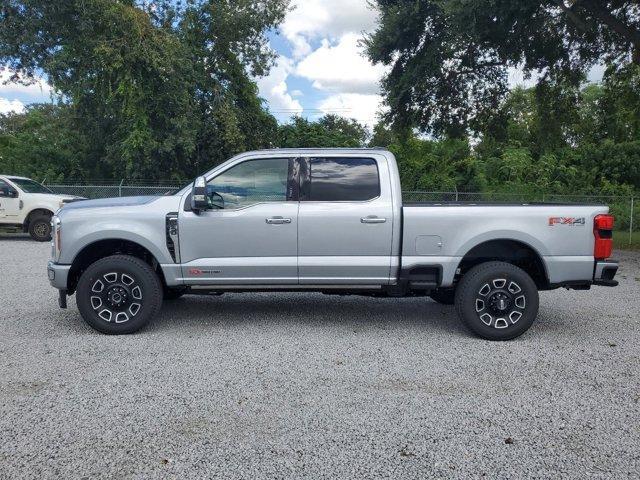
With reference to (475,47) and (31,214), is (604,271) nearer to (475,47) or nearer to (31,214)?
(475,47)

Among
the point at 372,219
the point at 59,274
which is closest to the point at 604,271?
Answer: the point at 372,219

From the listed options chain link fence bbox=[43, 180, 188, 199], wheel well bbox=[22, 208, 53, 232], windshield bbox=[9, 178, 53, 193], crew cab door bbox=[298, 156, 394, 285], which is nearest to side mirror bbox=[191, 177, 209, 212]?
crew cab door bbox=[298, 156, 394, 285]

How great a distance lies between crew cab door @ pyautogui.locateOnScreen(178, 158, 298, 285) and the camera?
18.4 feet

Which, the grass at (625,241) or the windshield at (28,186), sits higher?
the windshield at (28,186)

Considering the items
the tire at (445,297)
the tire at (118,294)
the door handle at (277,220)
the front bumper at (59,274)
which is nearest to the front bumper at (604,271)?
the tire at (445,297)

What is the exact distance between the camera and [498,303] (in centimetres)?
549

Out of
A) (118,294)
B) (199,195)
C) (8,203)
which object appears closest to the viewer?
(199,195)

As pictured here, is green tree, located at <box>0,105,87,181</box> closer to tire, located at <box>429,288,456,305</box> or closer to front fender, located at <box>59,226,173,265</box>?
front fender, located at <box>59,226,173,265</box>

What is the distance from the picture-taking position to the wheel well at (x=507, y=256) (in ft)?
18.8

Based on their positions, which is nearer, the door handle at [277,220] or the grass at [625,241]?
the door handle at [277,220]

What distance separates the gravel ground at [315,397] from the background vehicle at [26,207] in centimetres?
912

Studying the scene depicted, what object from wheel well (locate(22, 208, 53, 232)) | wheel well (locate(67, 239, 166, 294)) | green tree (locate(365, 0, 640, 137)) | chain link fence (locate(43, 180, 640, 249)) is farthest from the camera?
chain link fence (locate(43, 180, 640, 249))

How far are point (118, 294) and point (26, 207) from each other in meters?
10.9

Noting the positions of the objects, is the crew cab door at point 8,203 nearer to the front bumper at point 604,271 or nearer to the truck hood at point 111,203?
the truck hood at point 111,203
